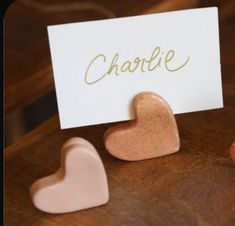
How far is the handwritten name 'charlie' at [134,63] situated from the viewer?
32.5 inches

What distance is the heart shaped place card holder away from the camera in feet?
2.43

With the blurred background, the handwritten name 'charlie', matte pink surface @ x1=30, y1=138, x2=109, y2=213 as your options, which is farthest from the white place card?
the blurred background

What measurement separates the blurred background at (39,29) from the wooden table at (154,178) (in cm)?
19

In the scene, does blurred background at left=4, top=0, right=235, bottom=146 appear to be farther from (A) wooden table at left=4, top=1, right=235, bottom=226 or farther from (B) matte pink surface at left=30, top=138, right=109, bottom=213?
(B) matte pink surface at left=30, top=138, right=109, bottom=213

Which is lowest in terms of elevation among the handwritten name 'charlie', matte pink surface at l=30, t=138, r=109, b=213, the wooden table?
the wooden table

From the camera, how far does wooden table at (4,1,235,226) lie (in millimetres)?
754

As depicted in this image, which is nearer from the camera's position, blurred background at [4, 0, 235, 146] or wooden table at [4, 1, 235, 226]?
wooden table at [4, 1, 235, 226]

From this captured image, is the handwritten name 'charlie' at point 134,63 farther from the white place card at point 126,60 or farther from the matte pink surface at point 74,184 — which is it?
the matte pink surface at point 74,184

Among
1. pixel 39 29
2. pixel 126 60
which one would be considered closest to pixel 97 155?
pixel 126 60

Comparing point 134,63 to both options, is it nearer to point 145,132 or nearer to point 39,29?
point 145,132

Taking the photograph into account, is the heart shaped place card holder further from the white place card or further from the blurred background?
the blurred background

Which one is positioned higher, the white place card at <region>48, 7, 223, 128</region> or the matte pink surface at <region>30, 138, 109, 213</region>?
the white place card at <region>48, 7, 223, 128</region>

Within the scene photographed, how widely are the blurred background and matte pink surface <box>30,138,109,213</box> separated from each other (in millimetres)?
336

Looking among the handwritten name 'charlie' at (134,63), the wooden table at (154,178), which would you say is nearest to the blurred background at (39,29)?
the wooden table at (154,178)
